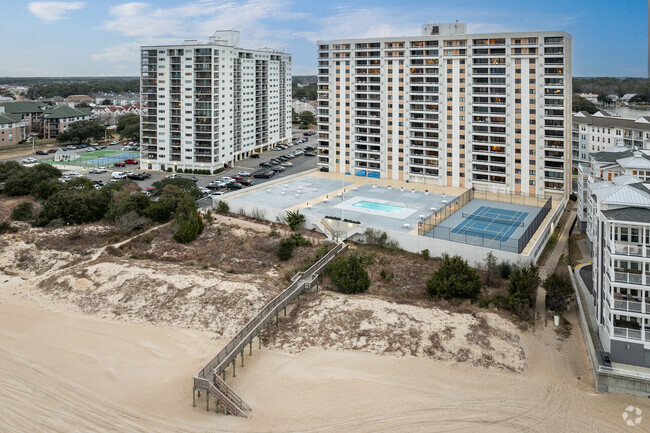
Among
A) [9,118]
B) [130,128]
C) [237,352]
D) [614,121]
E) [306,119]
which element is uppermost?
[306,119]

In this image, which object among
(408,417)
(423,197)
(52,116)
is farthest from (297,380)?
(52,116)

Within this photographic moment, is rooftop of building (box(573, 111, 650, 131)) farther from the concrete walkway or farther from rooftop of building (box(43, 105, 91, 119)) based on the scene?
rooftop of building (box(43, 105, 91, 119))

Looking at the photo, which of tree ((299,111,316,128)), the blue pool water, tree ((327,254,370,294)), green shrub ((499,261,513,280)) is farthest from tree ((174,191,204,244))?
tree ((299,111,316,128))

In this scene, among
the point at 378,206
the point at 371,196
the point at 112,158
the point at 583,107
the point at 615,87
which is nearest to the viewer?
the point at 378,206

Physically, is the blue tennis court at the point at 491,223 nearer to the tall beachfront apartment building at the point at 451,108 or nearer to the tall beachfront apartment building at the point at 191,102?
the tall beachfront apartment building at the point at 451,108

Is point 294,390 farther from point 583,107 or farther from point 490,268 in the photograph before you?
point 583,107

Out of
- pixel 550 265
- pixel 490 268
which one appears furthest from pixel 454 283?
pixel 550 265
